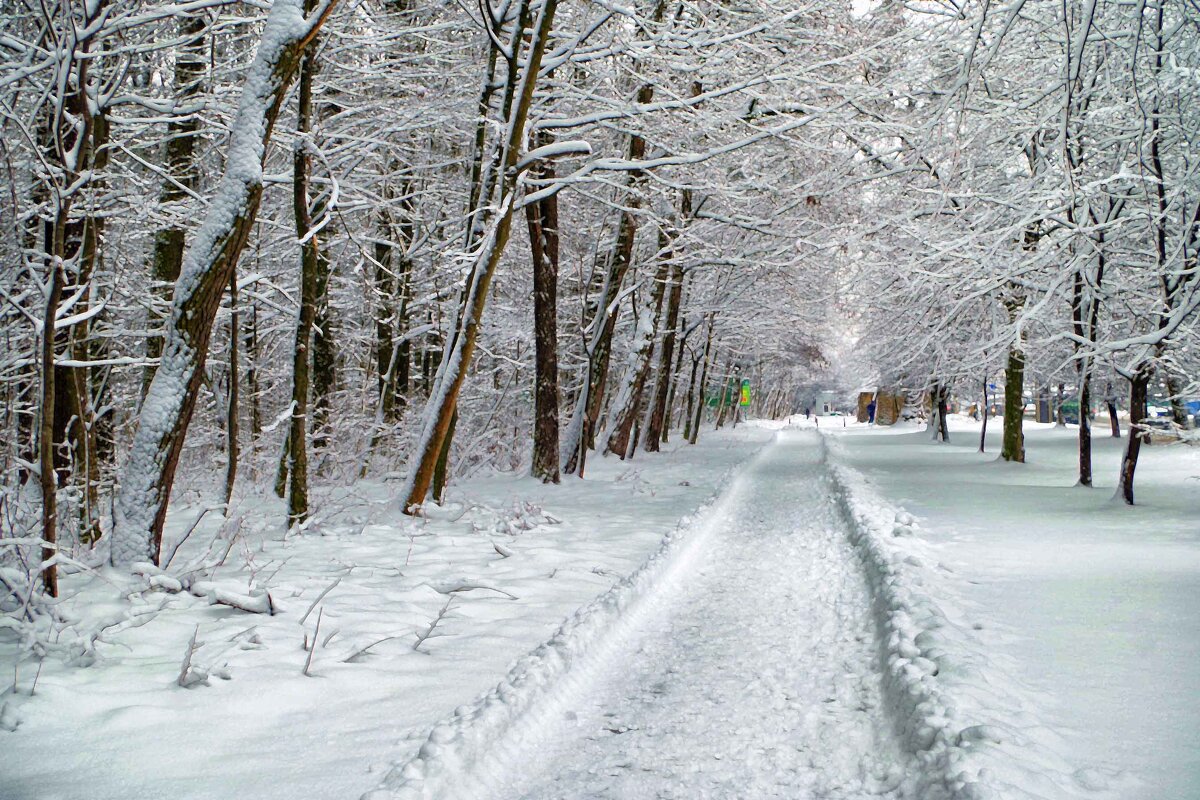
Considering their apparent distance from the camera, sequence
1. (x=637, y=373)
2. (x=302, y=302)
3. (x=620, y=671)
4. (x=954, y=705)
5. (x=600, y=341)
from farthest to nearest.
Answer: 1. (x=637, y=373)
2. (x=600, y=341)
3. (x=302, y=302)
4. (x=620, y=671)
5. (x=954, y=705)

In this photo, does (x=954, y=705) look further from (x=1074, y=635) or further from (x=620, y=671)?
(x=620, y=671)

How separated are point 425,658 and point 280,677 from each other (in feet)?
2.71

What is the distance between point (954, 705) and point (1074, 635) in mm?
1747

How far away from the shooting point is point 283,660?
4.31 metres

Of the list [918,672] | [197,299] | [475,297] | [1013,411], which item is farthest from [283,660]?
[1013,411]

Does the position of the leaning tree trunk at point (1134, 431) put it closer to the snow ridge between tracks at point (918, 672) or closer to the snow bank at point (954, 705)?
the snow ridge between tracks at point (918, 672)

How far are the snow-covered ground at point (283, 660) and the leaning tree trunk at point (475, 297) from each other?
0.97 m

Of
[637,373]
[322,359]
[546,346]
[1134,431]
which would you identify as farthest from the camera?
[637,373]

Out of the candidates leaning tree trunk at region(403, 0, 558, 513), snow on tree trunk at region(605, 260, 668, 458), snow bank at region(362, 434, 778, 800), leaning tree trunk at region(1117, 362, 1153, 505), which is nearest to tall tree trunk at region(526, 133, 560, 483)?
snow on tree trunk at region(605, 260, 668, 458)

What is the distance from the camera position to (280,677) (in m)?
4.05

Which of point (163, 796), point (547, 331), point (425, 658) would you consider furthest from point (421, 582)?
point (547, 331)

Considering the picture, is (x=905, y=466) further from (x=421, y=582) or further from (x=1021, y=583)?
(x=421, y=582)

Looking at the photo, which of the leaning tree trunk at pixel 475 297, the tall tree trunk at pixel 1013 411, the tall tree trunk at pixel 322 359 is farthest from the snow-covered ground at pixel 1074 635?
the tall tree trunk at pixel 322 359

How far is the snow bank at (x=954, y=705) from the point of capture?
2.97 meters
